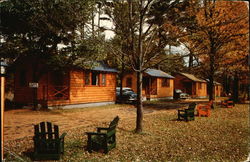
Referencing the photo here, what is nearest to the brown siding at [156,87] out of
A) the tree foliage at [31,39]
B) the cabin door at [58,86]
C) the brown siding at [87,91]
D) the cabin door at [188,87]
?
the brown siding at [87,91]

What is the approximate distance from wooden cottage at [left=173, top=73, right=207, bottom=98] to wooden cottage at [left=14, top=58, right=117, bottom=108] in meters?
20.1

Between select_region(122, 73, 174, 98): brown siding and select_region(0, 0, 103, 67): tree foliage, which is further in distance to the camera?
select_region(122, 73, 174, 98): brown siding

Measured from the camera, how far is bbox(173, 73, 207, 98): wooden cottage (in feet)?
113

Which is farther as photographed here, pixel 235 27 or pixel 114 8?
pixel 235 27

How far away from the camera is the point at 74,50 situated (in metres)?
13.9

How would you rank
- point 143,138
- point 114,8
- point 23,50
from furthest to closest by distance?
point 23,50
point 114,8
point 143,138

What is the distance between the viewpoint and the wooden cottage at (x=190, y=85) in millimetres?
34400

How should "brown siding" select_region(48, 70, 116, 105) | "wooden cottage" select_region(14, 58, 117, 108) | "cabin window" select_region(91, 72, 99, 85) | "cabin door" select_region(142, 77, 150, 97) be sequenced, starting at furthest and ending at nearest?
"cabin door" select_region(142, 77, 150, 97)
"cabin window" select_region(91, 72, 99, 85)
"brown siding" select_region(48, 70, 116, 105)
"wooden cottage" select_region(14, 58, 117, 108)

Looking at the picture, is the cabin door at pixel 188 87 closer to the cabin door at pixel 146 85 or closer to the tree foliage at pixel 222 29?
the cabin door at pixel 146 85

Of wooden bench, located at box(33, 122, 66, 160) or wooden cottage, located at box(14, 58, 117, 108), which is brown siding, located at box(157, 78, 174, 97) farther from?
wooden bench, located at box(33, 122, 66, 160)

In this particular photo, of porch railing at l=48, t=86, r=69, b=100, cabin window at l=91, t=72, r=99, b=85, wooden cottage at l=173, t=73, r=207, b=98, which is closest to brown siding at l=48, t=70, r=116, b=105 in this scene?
porch railing at l=48, t=86, r=69, b=100

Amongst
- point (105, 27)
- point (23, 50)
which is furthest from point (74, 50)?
point (105, 27)

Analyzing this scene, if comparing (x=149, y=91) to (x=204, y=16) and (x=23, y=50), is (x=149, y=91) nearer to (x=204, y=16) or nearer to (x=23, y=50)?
(x=204, y=16)

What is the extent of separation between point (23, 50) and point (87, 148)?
31.8ft
